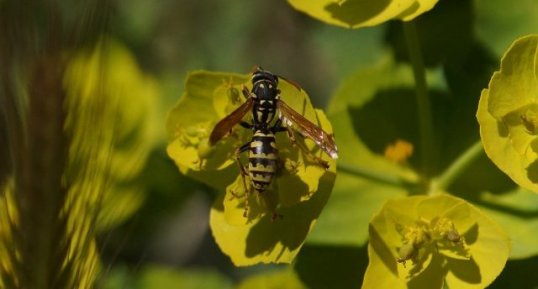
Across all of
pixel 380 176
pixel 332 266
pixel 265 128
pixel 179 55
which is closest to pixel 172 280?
pixel 332 266

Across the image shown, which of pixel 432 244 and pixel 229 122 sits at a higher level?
pixel 229 122

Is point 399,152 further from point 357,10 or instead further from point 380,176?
point 357,10

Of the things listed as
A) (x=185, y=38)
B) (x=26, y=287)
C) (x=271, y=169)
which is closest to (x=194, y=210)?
(x=185, y=38)

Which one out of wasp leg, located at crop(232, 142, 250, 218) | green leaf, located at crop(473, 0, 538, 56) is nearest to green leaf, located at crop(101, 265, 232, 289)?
wasp leg, located at crop(232, 142, 250, 218)

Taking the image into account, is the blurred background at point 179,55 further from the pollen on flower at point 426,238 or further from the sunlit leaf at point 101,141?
the pollen on flower at point 426,238

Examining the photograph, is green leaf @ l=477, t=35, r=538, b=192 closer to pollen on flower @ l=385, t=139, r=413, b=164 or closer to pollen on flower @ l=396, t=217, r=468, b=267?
pollen on flower @ l=396, t=217, r=468, b=267

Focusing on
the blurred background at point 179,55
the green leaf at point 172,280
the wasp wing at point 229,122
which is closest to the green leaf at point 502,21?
the blurred background at point 179,55

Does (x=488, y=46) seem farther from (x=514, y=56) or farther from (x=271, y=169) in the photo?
(x=271, y=169)
